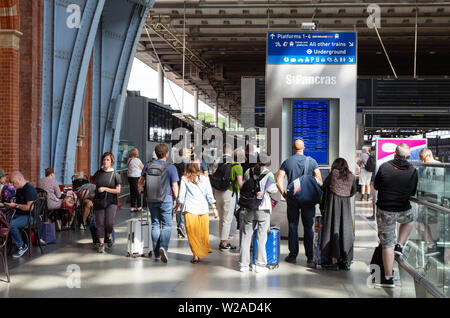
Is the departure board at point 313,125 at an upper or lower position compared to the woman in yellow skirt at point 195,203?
upper

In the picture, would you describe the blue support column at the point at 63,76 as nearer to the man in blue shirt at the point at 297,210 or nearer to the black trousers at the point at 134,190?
the black trousers at the point at 134,190

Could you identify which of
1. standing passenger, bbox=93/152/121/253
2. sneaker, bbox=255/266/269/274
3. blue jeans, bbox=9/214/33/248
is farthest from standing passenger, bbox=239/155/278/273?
blue jeans, bbox=9/214/33/248

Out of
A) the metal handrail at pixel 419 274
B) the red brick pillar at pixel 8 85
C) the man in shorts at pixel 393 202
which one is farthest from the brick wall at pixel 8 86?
the metal handrail at pixel 419 274

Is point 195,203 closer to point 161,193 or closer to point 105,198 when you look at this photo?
point 161,193

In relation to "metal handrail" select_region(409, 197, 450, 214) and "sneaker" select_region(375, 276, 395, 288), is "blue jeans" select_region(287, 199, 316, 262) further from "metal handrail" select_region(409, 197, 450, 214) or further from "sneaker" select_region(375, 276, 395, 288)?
"metal handrail" select_region(409, 197, 450, 214)

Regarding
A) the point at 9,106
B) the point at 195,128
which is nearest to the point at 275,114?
the point at 9,106

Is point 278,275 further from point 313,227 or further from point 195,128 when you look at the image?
point 195,128

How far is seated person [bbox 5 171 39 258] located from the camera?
798 cm

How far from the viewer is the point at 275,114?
9859 millimetres

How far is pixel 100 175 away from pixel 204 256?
7.21 ft

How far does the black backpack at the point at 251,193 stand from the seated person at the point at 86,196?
492 centimetres

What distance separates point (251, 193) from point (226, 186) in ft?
5.42

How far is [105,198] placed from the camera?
342 inches

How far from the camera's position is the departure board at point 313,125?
9.88 metres
